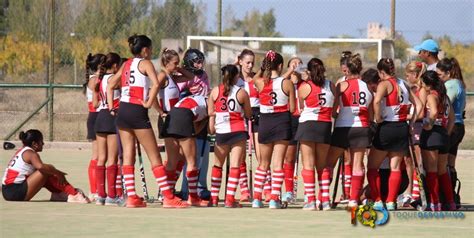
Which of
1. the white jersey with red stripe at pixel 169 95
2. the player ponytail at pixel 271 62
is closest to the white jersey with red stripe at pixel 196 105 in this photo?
the white jersey with red stripe at pixel 169 95

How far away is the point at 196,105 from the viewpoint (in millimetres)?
14969

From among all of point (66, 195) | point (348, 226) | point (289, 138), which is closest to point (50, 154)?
point (66, 195)

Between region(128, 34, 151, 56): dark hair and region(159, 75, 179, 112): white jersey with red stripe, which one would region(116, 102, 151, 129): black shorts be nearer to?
region(128, 34, 151, 56): dark hair

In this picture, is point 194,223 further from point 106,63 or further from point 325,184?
point 106,63

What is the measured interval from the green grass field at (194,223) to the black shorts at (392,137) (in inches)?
35.0

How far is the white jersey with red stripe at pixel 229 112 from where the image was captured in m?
14.7

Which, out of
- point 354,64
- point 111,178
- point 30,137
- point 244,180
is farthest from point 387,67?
point 30,137

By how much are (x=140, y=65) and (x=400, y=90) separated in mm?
2976

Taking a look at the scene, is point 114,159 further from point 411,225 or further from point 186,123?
point 411,225

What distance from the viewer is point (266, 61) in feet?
48.0

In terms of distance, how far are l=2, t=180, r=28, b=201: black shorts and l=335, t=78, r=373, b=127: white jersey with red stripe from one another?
3846 millimetres

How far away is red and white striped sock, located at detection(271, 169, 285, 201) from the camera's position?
48.2ft

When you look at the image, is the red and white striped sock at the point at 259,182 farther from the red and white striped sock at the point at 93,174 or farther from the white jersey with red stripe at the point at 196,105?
the red and white striped sock at the point at 93,174

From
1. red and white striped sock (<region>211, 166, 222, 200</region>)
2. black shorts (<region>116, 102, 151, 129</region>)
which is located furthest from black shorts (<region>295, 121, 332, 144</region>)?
black shorts (<region>116, 102, 151, 129</region>)
